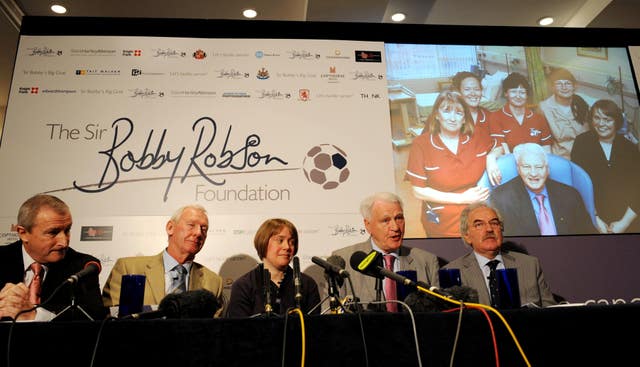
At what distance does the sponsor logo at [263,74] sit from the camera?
14.2ft

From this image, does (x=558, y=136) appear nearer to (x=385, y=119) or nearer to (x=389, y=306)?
(x=385, y=119)

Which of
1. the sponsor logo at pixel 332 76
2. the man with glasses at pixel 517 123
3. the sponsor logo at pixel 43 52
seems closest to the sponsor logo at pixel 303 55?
the sponsor logo at pixel 332 76

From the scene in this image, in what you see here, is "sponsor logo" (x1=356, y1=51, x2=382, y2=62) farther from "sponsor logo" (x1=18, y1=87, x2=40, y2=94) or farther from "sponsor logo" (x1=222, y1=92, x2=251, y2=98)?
"sponsor logo" (x1=18, y1=87, x2=40, y2=94)

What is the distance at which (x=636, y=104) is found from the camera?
4.52 m

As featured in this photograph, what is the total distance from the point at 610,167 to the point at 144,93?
12.5 ft

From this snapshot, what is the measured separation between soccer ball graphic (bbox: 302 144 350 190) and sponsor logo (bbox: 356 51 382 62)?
85cm

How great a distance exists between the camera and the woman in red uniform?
403 centimetres

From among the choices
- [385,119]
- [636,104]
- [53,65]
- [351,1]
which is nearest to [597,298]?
[636,104]

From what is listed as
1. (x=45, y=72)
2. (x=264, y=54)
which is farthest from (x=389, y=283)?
(x=45, y=72)

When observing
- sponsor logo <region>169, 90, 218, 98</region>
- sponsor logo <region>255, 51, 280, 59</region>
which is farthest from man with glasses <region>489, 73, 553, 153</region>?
sponsor logo <region>169, 90, 218, 98</region>

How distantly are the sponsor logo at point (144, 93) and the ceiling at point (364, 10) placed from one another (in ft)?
3.83

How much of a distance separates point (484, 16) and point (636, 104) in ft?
5.32

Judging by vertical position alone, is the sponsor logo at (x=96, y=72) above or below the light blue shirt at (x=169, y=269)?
above

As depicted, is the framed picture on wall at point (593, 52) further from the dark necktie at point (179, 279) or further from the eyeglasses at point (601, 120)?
the dark necktie at point (179, 279)
